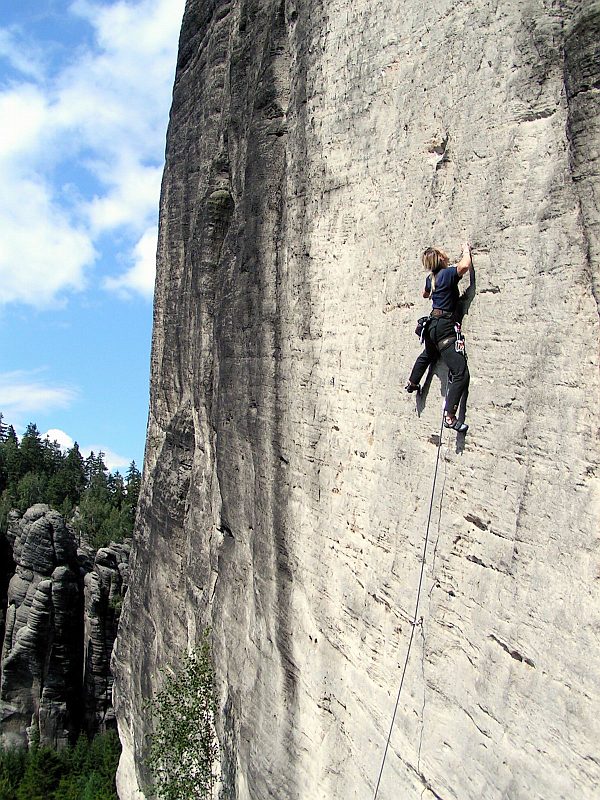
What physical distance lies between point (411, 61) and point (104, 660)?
3164 cm

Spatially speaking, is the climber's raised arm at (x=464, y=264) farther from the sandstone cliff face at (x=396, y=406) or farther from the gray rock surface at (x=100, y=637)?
the gray rock surface at (x=100, y=637)

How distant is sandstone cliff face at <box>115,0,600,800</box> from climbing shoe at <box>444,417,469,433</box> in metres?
0.13

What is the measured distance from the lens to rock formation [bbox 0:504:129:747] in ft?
108

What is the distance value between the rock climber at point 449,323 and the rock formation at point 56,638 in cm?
2842

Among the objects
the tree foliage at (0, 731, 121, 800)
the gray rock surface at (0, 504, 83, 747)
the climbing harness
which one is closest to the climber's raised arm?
the climbing harness

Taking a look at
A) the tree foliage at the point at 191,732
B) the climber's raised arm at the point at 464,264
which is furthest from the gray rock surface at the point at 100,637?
the climber's raised arm at the point at 464,264

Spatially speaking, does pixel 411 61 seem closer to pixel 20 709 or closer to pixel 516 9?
pixel 516 9

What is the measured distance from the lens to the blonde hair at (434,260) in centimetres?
711

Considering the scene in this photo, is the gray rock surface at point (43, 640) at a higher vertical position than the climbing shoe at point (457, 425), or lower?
lower

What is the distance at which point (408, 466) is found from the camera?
7.83 meters

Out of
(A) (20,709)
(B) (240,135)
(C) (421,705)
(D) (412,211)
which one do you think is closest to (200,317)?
(B) (240,135)

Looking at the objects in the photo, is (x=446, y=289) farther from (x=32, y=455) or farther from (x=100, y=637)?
(x=32, y=455)

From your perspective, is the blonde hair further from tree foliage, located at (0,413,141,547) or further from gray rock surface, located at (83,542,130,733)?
tree foliage, located at (0,413,141,547)

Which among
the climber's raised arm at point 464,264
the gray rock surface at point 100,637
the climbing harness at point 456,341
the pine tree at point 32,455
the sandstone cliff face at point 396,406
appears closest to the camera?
the sandstone cliff face at point 396,406
